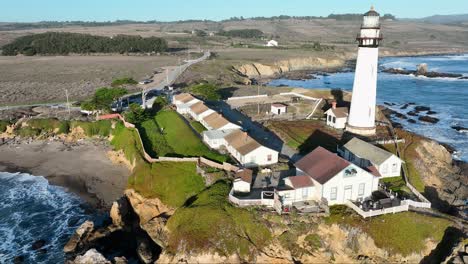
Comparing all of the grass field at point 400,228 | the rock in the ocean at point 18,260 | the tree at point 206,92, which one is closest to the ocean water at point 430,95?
the grass field at point 400,228

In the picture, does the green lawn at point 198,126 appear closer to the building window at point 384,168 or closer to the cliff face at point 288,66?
the building window at point 384,168

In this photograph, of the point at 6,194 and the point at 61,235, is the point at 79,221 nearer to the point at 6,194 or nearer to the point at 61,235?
the point at 61,235

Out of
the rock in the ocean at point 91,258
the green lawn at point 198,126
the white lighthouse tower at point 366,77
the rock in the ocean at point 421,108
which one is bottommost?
the rock in the ocean at point 91,258

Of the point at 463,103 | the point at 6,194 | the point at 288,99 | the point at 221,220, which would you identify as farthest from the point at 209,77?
the point at 221,220

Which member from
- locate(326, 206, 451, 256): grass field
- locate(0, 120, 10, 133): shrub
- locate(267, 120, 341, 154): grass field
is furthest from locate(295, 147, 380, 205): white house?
locate(0, 120, 10, 133): shrub

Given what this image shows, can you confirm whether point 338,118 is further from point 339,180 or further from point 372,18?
point 339,180

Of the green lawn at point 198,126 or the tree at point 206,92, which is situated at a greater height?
the tree at point 206,92
